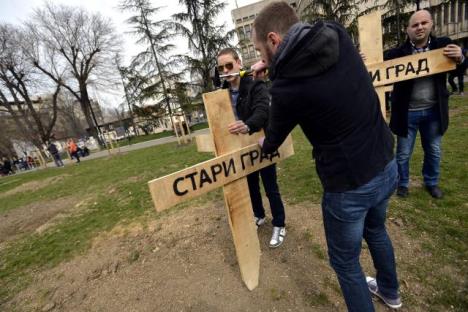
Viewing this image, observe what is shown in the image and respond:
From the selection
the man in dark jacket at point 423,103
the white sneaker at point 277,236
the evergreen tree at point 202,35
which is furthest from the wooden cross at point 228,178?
the evergreen tree at point 202,35

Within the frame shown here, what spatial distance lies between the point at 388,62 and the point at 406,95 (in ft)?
1.47

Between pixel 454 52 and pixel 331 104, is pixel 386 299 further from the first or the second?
pixel 454 52

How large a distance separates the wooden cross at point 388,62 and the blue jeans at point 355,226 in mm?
1912

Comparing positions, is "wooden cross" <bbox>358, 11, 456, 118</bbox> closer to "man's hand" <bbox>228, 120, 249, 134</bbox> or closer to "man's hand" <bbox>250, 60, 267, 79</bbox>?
"man's hand" <bbox>250, 60, 267, 79</bbox>

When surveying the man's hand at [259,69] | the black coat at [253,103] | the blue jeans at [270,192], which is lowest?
the blue jeans at [270,192]

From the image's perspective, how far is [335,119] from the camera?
1.26 m

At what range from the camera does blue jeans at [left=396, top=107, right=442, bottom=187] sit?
9.96 feet

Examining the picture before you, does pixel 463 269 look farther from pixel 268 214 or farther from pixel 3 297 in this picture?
pixel 3 297

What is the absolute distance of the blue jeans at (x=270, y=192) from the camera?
2.80 meters

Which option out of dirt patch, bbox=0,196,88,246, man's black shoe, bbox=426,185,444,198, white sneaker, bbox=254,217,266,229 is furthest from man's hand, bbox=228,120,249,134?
dirt patch, bbox=0,196,88,246

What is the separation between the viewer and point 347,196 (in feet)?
4.60

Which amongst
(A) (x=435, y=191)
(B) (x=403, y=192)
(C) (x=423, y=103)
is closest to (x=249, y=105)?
(C) (x=423, y=103)

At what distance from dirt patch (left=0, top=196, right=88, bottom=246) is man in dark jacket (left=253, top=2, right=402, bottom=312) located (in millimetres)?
5806

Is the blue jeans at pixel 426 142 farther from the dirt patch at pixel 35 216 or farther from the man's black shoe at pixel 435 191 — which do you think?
the dirt patch at pixel 35 216
